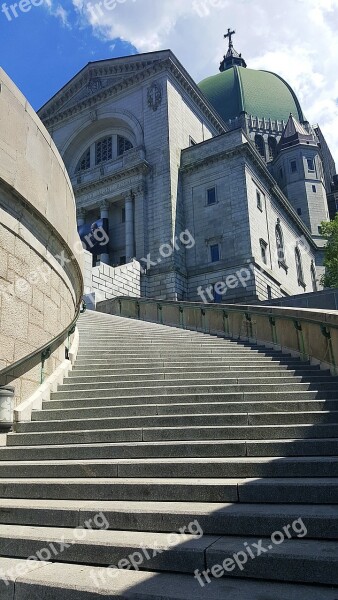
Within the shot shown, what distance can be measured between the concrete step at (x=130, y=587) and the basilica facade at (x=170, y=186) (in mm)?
27338

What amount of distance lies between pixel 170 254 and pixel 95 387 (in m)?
24.6

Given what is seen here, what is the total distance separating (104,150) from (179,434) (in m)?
37.8

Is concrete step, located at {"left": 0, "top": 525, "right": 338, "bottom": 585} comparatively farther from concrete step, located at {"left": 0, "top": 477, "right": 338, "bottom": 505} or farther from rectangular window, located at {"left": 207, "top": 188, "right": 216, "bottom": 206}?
rectangular window, located at {"left": 207, "top": 188, "right": 216, "bottom": 206}

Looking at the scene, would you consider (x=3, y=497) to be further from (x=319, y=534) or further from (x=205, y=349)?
(x=205, y=349)

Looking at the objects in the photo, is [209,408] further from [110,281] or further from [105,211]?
[105,211]

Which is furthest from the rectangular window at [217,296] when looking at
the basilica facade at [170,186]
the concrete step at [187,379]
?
the concrete step at [187,379]

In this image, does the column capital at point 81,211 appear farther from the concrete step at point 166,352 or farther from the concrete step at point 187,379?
the concrete step at point 187,379

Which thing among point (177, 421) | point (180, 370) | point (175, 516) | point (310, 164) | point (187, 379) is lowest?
point (175, 516)

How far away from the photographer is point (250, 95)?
68188 mm

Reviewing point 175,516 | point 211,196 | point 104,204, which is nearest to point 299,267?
point 211,196

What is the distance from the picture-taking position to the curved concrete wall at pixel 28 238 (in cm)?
673

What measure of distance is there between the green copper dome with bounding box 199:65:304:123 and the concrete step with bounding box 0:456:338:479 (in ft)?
222

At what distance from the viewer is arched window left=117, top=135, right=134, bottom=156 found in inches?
1504

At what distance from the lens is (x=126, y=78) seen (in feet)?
122
